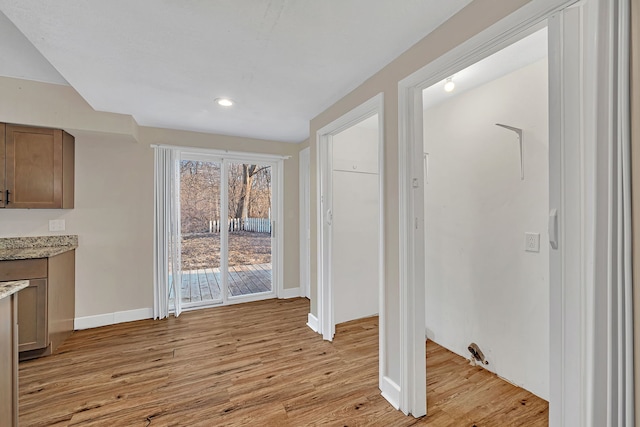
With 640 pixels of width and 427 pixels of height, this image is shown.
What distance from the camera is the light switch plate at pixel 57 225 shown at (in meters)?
2.88

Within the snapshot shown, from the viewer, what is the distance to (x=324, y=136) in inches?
110

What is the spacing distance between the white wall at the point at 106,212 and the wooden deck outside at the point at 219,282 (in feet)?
1.63

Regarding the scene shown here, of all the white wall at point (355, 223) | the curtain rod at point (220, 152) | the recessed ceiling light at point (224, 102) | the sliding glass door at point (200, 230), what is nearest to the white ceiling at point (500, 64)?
the white wall at point (355, 223)

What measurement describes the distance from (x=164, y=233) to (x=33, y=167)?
1324 mm

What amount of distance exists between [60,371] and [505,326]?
3.63m

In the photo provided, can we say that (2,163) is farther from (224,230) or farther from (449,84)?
(449,84)

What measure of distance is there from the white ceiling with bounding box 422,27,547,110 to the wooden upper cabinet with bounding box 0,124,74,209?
11.8 feet

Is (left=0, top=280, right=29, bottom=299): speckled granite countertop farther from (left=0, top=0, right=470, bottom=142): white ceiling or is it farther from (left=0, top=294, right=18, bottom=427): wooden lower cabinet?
(left=0, top=0, right=470, bottom=142): white ceiling

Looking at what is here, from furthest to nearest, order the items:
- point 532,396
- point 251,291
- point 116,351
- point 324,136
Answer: point 251,291, point 324,136, point 116,351, point 532,396

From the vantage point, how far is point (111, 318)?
10.3ft

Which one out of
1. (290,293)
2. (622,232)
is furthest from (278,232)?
(622,232)

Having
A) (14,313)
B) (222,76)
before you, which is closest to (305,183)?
(222,76)

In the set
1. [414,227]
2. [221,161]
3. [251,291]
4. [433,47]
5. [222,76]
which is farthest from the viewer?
[251,291]

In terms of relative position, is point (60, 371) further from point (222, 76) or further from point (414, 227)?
point (414, 227)
